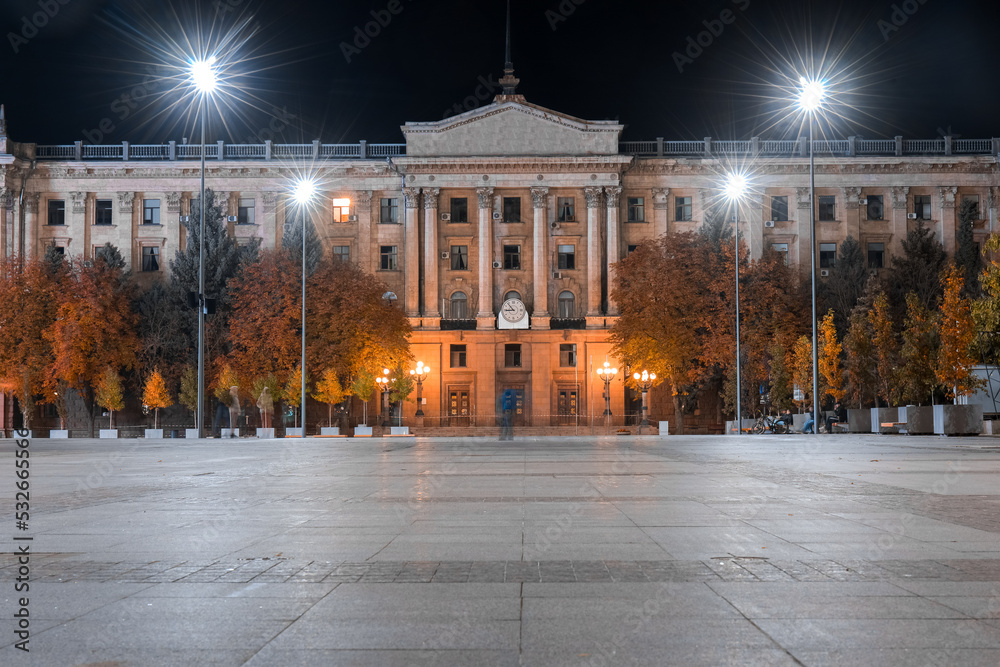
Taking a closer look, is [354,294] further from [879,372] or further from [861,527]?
[861,527]

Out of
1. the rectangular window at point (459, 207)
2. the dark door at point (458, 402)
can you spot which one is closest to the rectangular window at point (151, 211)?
the rectangular window at point (459, 207)

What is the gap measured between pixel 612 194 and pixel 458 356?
17542mm

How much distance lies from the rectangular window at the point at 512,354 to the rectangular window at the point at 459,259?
281 inches

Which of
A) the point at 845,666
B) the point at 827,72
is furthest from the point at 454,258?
the point at 845,666

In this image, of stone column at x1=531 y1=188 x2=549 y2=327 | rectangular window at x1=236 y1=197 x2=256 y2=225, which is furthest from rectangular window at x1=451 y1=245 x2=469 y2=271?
rectangular window at x1=236 y1=197 x2=256 y2=225

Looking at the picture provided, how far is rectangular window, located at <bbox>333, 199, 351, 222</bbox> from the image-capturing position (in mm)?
78750

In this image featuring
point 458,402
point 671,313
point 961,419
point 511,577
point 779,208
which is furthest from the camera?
point 779,208

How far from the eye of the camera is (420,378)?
67062 millimetres

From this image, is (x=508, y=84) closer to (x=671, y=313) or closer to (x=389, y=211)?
(x=389, y=211)

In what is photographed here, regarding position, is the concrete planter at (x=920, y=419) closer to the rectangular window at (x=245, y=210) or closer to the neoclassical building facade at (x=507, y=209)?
the neoclassical building facade at (x=507, y=209)

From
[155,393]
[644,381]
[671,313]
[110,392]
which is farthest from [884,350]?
[110,392]

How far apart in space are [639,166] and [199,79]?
145ft

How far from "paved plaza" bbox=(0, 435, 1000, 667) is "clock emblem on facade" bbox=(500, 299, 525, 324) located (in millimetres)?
59807

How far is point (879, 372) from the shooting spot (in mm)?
53594
